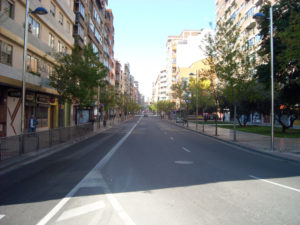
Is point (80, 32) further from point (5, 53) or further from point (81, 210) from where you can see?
point (81, 210)

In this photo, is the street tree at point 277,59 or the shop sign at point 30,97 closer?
the street tree at point 277,59

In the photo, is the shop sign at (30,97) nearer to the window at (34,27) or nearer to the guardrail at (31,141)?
the window at (34,27)

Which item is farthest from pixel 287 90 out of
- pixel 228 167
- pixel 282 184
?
pixel 282 184

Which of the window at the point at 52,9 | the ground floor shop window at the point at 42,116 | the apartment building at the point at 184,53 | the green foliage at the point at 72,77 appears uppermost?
the apartment building at the point at 184,53

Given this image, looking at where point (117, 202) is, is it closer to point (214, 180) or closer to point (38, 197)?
point (38, 197)

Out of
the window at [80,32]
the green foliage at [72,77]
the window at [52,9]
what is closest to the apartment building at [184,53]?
the window at [80,32]

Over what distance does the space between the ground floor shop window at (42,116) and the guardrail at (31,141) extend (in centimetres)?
699

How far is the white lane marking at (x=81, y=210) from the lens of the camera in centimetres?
428

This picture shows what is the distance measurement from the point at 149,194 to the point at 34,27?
1975 cm

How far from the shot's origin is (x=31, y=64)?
2039cm

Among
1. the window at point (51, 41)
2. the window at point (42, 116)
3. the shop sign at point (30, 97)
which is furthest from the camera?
the window at point (51, 41)

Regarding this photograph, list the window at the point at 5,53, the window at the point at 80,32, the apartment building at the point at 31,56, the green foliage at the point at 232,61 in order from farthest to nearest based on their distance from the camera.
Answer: the window at the point at 80,32 → the green foliage at the point at 232,61 → the apartment building at the point at 31,56 → the window at the point at 5,53

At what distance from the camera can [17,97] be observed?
18484 millimetres

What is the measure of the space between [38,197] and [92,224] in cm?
197
